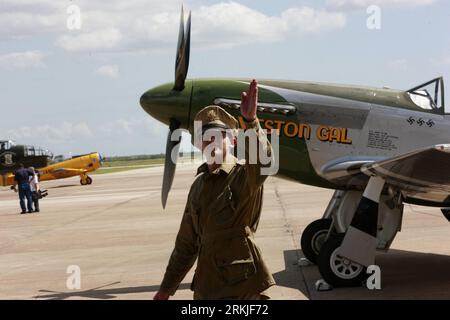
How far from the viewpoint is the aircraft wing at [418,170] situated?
21.8 ft

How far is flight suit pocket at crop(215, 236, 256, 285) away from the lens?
12.1 feet

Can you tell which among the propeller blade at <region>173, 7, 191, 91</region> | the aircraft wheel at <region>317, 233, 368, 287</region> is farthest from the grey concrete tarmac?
the propeller blade at <region>173, 7, 191, 91</region>

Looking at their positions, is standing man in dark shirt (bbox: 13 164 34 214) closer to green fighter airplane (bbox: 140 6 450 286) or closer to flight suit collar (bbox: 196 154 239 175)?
green fighter airplane (bbox: 140 6 450 286)

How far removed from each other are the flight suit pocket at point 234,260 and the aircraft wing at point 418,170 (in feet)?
10.8

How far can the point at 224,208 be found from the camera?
373 cm

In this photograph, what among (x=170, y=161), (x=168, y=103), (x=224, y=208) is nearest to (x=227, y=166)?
(x=224, y=208)

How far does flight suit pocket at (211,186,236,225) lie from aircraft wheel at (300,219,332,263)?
5590 mm

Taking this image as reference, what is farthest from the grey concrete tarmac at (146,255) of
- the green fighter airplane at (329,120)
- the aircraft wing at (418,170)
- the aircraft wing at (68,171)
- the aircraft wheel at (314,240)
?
the aircraft wing at (68,171)

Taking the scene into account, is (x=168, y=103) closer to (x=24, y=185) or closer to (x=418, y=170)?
(x=418, y=170)

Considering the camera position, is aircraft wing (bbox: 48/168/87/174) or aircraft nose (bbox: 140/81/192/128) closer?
aircraft nose (bbox: 140/81/192/128)

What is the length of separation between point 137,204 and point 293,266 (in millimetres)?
13324

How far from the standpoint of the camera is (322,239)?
916 centimetres
